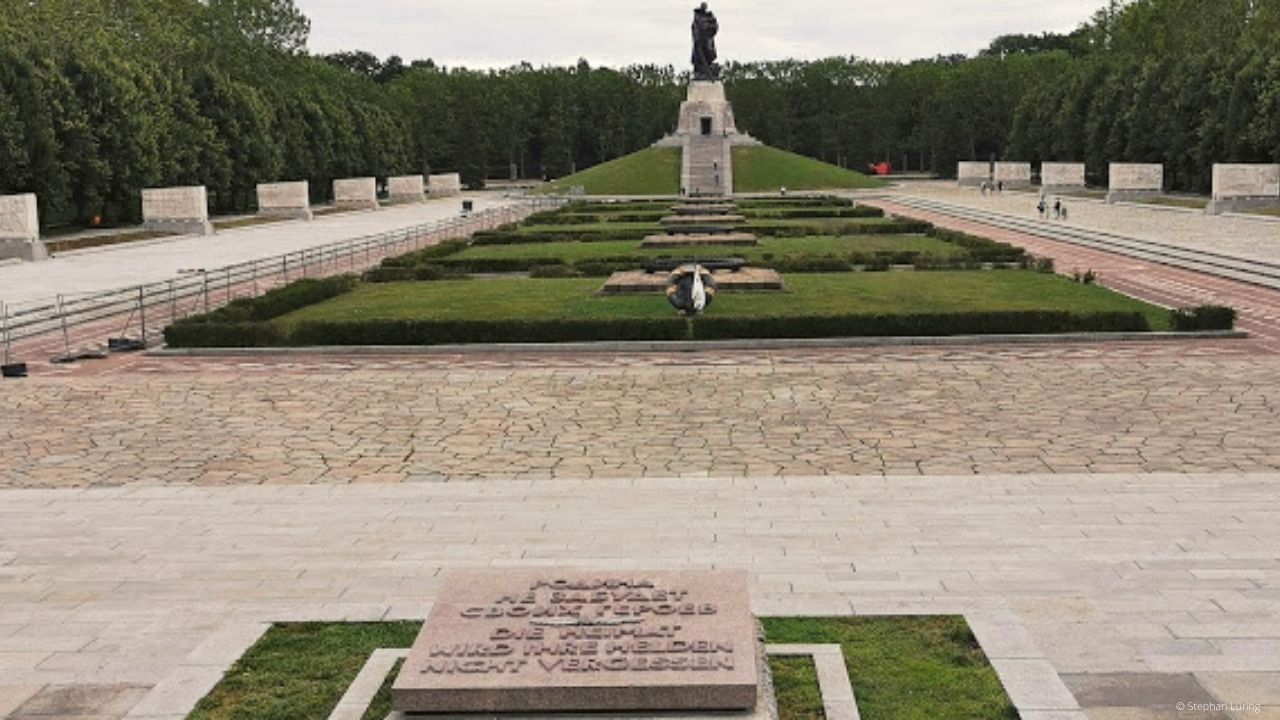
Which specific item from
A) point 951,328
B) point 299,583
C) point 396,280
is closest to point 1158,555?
point 299,583

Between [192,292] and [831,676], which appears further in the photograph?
[192,292]

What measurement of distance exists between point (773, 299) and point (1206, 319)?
28.2 ft

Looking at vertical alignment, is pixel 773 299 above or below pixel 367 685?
above

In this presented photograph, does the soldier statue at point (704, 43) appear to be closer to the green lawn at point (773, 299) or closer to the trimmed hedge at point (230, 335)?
the green lawn at point (773, 299)

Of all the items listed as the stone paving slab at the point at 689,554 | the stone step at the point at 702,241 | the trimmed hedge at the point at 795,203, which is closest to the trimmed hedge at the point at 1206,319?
the stone paving slab at the point at 689,554

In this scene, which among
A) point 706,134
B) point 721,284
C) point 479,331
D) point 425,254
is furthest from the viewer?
point 706,134

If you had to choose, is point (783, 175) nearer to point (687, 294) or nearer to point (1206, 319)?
point (687, 294)

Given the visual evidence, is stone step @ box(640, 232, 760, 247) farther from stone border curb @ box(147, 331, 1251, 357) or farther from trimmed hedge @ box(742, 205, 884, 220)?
stone border curb @ box(147, 331, 1251, 357)

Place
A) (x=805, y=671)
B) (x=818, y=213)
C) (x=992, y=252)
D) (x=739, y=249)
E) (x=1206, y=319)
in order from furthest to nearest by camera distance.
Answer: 1. (x=818, y=213)
2. (x=739, y=249)
3. (x=992, y=252)
4. (x=1206, y=319)
5. (x=805, y=671)

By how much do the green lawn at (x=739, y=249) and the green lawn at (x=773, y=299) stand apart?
4.38 meters

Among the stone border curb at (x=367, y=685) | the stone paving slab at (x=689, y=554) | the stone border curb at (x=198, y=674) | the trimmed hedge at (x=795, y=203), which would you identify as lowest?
the stone paving slab at (x=689, y=554)

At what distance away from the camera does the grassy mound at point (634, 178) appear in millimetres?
81500

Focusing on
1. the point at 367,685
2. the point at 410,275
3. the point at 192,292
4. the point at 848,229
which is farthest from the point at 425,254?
the point at 367,685

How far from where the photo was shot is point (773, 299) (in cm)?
2547
